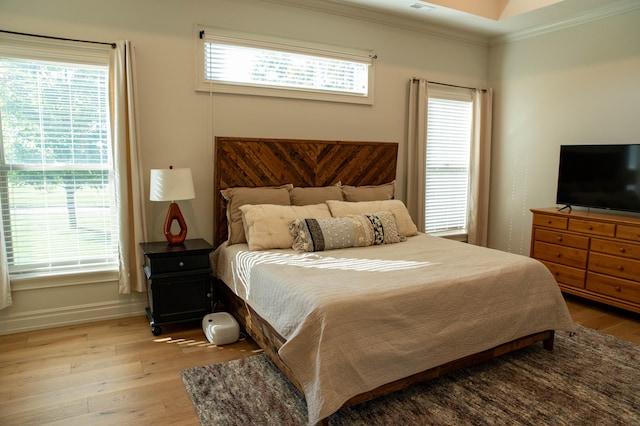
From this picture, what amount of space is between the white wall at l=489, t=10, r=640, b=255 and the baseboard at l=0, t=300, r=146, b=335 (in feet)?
13.7

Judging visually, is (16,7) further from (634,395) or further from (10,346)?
(634,395)

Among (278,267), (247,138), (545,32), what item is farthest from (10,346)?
(545,32)

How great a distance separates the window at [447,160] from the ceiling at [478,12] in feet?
2.44

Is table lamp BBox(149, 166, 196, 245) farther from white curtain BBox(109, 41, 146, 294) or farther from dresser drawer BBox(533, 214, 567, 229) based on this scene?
dresser drawer BBox(533, 214, 567, 229)

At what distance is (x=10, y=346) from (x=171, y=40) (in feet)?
8.58

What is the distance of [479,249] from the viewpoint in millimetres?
3404

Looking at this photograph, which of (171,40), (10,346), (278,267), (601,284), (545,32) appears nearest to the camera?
(278,267)

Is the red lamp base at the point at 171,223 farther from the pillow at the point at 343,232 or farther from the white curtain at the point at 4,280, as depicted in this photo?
the white curtain at the point at 4,280

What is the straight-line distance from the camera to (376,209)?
3.88 meters

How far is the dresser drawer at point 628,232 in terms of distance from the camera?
354 cm

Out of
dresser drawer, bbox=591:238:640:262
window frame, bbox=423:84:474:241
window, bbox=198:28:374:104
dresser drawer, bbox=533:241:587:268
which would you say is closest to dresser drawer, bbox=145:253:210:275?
window, bbox=198:28:374:104

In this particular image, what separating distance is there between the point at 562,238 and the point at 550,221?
20cm

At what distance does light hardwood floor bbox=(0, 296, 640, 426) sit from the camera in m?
2.27

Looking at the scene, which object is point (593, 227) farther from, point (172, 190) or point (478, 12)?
point (172, 190)
